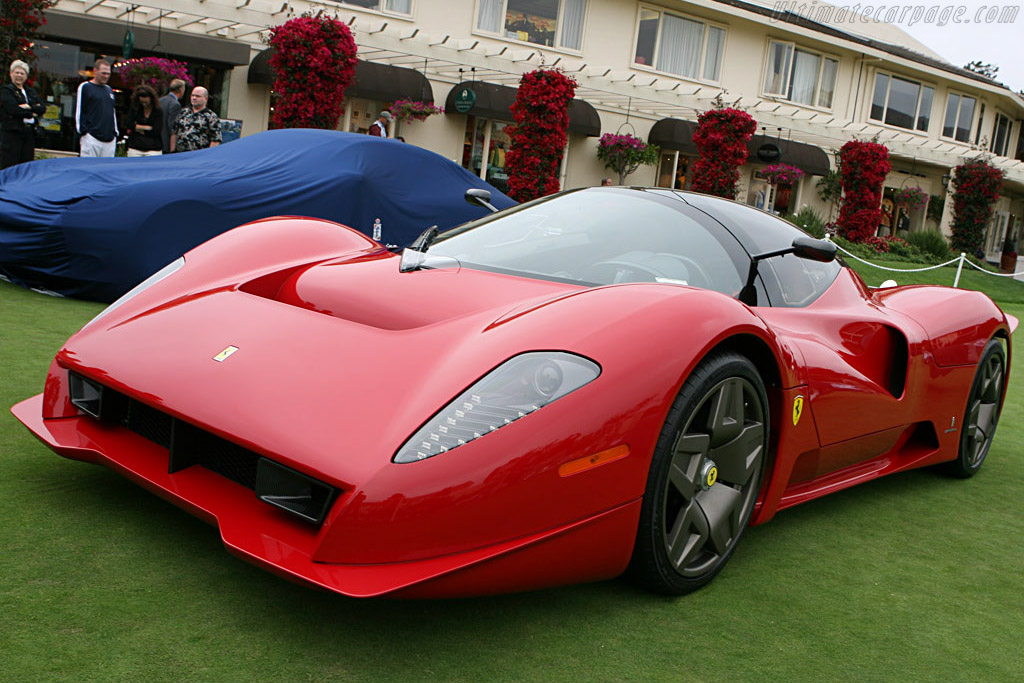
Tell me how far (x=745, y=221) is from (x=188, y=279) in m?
1.92

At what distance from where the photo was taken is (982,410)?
160 inches

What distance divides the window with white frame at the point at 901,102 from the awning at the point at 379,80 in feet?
52.6

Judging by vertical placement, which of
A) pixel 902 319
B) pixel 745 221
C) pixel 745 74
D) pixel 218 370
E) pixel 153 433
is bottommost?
pixel 153 433

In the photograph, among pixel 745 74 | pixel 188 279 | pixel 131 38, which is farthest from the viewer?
pixel 745 74

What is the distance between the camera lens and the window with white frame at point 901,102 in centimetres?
2762

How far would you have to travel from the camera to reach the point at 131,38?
555 inches

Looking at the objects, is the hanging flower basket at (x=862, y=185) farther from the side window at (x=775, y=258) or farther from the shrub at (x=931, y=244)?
the side window at (x=775, y=258)

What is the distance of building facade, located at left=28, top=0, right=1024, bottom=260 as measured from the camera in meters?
15.9

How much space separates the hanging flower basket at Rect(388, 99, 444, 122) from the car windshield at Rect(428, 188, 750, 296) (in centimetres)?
1465

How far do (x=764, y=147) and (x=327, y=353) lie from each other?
2175cm

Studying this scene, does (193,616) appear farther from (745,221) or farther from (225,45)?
(225,45)

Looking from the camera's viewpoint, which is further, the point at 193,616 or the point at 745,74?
the point at 745,74

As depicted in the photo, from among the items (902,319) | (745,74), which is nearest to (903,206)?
(745,74)

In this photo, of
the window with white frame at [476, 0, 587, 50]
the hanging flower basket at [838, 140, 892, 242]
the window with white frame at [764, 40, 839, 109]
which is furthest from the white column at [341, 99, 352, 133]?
the window with white frame at [764, 40, 839, 109]
